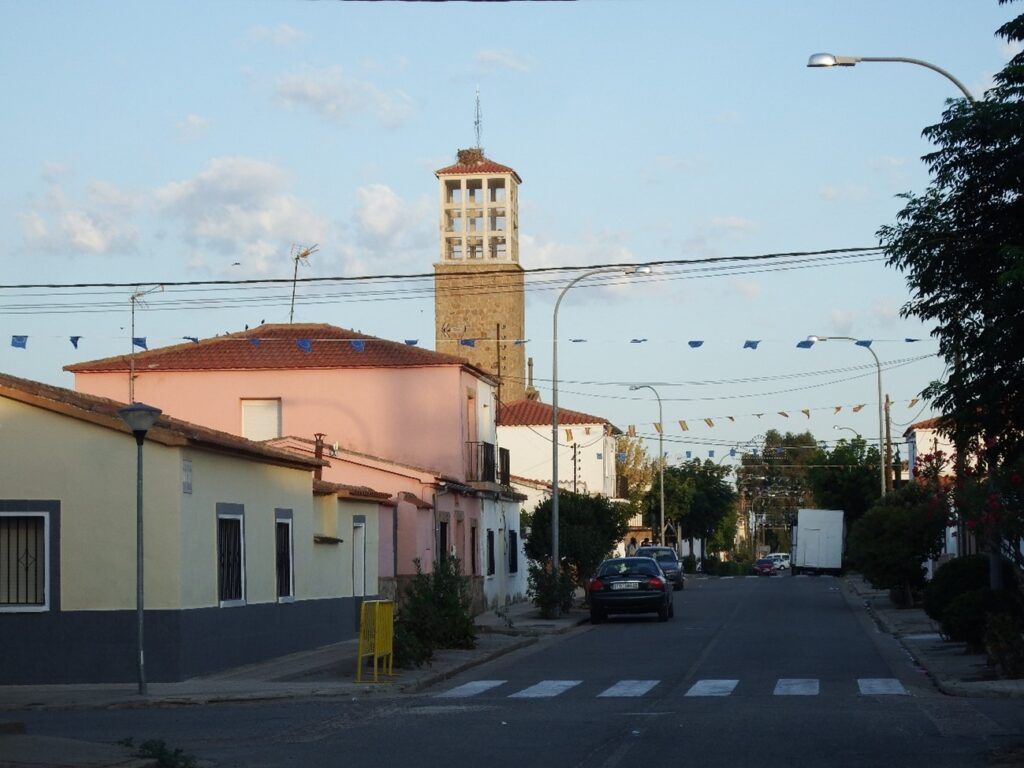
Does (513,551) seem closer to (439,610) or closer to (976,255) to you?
(439,610)

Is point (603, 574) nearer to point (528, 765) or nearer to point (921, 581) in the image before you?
point (921, 581)

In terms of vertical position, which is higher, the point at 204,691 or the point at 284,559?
the point at 284,559

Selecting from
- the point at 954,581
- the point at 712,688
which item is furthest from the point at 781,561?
the point at 712,688

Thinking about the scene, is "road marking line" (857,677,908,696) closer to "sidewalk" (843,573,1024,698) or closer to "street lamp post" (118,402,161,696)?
"sidewalk" (843,573,1024,698)

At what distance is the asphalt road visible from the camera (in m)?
12.5

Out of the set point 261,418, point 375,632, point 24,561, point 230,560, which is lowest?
point 375,632

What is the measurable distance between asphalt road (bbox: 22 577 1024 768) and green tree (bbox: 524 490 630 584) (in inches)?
656

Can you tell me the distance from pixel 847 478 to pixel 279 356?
40.2m

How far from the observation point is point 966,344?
55.0ft

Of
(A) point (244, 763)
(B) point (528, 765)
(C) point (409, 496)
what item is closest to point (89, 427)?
(A) point (244, 763)

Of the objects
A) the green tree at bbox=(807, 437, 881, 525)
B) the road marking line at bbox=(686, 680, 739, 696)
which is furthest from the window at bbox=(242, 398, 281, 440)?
the green tree at bbox=(807, 437, 881, 525)

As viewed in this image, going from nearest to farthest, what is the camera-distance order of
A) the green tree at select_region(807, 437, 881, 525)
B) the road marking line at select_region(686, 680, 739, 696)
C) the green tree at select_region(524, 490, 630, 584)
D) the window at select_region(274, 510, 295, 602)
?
1. the road marking line at select_region(686, 680, 739, 696)
2. the window at select_region(274, 510, 295, 602)
3. the green tree at select_region(524, 490, 630, 584)
4. the green tree at select_region(807, 437, 881, 525)

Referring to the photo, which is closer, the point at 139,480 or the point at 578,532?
the point at 139,480

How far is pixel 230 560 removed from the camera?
22.8 m
